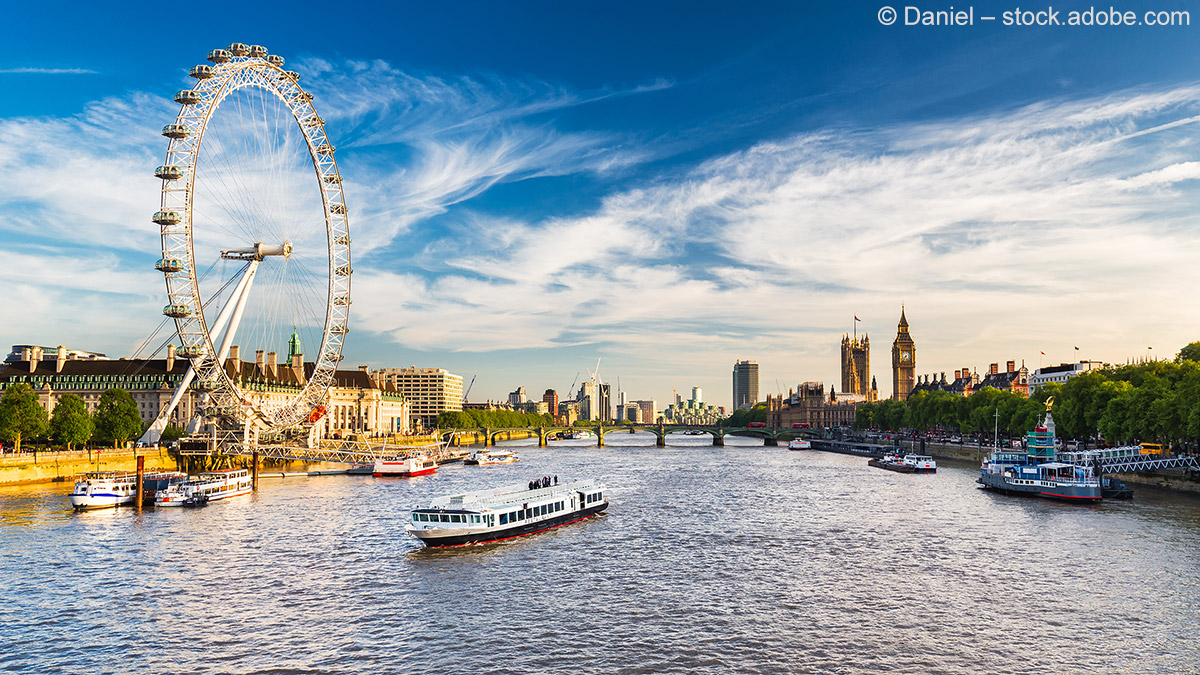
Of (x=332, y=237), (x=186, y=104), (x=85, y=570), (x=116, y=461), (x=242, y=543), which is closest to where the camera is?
(x=85, y=570)

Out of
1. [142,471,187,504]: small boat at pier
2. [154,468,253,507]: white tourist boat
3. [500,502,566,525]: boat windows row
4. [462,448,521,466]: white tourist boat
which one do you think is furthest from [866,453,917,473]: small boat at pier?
[142,471,187,504]: small boat at pier

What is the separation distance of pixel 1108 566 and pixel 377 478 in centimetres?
9493

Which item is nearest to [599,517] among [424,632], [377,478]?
[424,632]

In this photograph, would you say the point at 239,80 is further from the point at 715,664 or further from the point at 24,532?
the point at 715,664

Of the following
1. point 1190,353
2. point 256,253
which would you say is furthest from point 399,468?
point 1190,353

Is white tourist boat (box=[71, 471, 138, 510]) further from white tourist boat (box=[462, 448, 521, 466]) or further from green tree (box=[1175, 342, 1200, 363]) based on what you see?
green tree (box=[1175, 342, 1200, 363])

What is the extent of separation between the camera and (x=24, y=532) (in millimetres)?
60938

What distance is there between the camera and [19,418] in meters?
103

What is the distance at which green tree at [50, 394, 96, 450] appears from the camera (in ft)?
357

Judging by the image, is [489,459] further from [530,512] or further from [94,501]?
[530,512]

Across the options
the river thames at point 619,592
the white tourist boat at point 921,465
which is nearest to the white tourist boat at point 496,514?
the river thames at point 619,592

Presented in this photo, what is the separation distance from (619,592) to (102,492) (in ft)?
175

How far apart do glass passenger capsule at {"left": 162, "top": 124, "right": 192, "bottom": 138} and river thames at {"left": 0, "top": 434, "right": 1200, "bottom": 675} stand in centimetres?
4198

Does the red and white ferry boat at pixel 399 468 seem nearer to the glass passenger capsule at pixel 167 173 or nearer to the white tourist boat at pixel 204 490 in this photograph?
the white tourist boat at pixel 204 490
